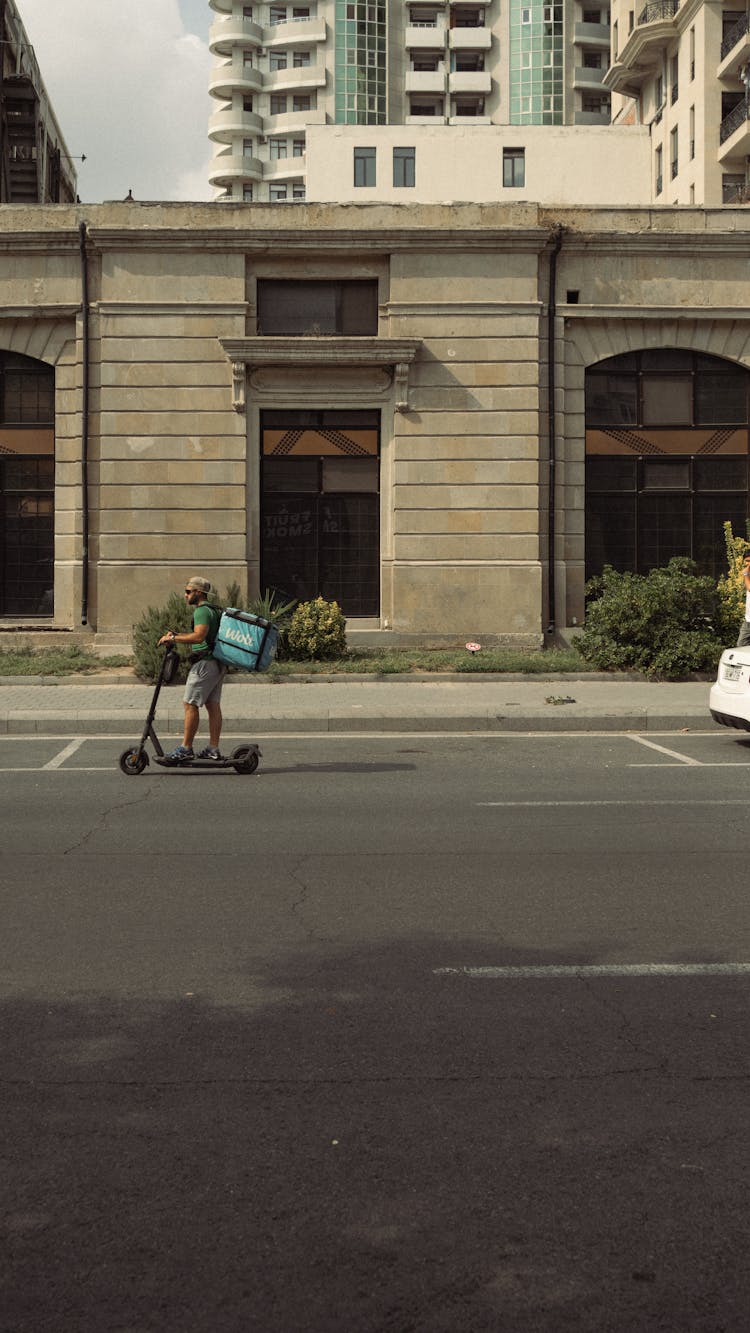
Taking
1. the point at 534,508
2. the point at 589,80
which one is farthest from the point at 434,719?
the point at 589,80

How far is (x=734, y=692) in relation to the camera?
12773mm

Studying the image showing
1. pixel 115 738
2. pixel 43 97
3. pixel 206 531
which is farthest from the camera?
pixel 43 97

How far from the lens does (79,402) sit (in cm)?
2220

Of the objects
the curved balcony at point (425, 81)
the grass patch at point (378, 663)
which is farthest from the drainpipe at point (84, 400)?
the curved balcony at point (425, 81)

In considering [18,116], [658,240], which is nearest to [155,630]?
[658,240]

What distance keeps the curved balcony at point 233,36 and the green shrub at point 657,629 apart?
82.8m

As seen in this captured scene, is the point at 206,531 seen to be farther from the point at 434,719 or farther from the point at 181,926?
the point at 181,926

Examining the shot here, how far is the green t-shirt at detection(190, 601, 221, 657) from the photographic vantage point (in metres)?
11.3

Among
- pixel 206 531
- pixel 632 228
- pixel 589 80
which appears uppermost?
pixel 589 80

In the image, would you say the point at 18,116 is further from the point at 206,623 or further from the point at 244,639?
the point at 244,639

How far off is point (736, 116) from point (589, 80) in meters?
37.1

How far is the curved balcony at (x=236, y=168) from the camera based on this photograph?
92188 mm

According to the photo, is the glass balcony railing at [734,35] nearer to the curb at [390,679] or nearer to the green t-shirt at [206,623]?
the curb at [390,679]

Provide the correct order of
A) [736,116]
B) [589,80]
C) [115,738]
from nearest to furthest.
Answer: [115,738]
[736,116]
[589,80]
